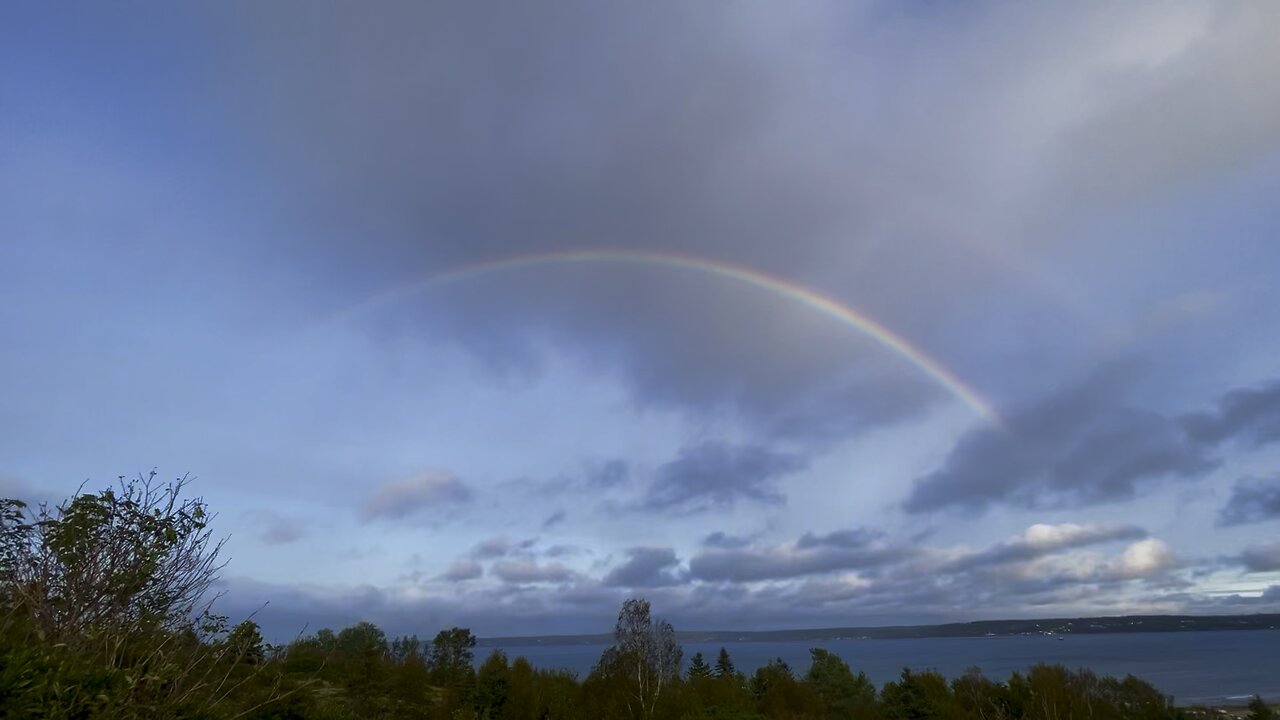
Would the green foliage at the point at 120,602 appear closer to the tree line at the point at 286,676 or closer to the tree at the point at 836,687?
the tree line at the point at 286,676

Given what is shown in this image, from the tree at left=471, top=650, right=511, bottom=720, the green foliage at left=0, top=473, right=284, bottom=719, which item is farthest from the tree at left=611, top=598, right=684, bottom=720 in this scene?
the green foliage at left=0, top=473, right=284, bottom=719

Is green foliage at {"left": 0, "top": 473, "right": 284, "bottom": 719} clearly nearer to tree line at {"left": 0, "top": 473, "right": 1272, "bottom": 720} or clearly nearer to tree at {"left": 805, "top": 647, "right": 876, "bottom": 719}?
tree line at {"left": 0, "top": 473, "right": 1272, "bottom": 720}

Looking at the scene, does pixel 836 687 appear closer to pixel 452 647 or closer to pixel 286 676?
pixel 452 647

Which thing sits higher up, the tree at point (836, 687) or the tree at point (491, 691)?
the tree at point (491, 691)

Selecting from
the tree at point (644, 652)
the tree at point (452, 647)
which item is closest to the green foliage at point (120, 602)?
the tree at point (644, 652)

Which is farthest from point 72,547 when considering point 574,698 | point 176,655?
point 574,698

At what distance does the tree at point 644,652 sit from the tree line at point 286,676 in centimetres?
11

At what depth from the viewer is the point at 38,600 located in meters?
7.93

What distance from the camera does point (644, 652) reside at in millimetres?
53406

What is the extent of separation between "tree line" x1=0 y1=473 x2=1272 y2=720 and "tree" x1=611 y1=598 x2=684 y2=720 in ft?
0.36

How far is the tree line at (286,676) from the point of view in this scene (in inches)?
287

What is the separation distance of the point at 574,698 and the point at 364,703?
1439 centimetres

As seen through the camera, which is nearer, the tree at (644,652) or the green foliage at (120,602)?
the green foliage at (120,602)

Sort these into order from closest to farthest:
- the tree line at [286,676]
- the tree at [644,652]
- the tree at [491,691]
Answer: the tree line at [286,676] < the tree at [491,691] < the tree at [644,652]
